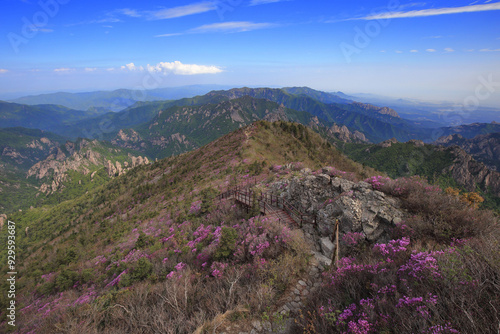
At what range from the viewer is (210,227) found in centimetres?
1350

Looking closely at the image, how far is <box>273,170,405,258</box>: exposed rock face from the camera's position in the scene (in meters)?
8.32

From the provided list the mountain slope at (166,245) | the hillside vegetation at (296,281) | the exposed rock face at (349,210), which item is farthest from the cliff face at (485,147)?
the hillside vegetation at (296,281)

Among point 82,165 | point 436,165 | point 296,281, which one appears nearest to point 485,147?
point 436,165

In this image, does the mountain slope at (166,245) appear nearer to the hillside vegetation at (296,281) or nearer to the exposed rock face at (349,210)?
the hillside vegetation at (296,281)

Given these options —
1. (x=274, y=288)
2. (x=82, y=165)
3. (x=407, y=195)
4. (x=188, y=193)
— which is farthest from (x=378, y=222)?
(x=82, y=165)

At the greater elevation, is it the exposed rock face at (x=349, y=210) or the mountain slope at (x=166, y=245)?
the exposed rock face at (x=349, y=210)

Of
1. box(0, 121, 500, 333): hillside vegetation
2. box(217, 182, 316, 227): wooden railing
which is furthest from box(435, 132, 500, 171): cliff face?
box(0, 121, 500, 333): hillside vegetation

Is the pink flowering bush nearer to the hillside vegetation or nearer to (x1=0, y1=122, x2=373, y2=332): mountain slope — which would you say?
the hillside vegetation

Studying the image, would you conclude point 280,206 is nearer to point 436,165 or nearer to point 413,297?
point 413,297

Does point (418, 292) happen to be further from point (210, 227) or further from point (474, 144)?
point (474, 144)

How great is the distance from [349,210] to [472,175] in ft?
399

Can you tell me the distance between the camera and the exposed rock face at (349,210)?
328 inches

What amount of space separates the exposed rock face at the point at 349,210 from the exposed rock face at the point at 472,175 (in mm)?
110689

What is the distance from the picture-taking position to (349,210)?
9.05m
